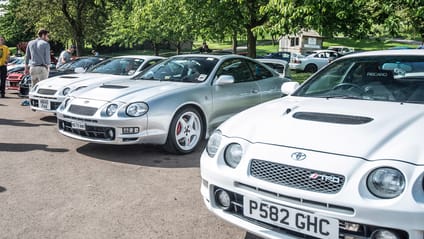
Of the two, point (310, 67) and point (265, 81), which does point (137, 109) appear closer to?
point (265, 81)

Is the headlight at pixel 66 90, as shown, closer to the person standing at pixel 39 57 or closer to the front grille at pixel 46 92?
the front grille at pixel 46 92

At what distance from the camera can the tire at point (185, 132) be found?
18.2ft

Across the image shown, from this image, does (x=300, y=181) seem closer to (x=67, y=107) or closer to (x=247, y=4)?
(x=67, y=107)

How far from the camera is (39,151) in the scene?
5.96 m

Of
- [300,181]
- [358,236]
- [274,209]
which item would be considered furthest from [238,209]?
[358,236]

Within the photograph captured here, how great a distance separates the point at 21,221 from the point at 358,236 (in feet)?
9.11

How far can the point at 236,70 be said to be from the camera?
671 cm

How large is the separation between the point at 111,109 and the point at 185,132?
1054 millimetres

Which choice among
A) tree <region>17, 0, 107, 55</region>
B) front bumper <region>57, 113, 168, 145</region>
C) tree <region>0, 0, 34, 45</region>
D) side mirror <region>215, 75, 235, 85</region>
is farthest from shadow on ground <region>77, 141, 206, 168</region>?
tree <region>0, 0, 34, 45</region>

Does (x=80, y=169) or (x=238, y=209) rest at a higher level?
(x=238, y=209)

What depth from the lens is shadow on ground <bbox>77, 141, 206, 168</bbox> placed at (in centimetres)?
535

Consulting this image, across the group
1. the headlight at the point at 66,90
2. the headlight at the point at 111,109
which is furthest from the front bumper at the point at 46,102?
the headlight at the point at 111,109

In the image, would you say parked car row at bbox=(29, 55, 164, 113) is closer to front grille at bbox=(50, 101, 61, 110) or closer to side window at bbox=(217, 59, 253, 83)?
front grille at bbox=(50, 101, 61, 110)

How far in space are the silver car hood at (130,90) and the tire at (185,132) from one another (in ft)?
1.31
